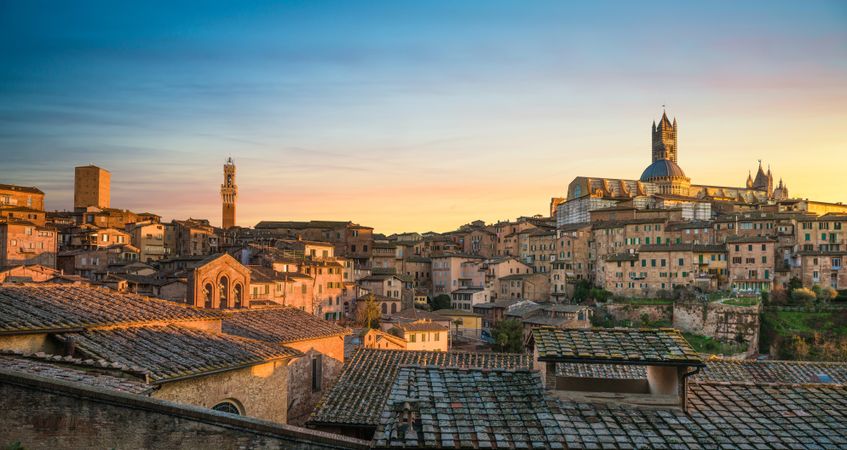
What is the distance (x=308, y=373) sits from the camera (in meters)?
20.7

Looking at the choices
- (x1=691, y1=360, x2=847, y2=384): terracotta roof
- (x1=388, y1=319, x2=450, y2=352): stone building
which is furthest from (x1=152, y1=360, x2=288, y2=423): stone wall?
(x1=388, y1=319, x2=450, y2=352): stone building

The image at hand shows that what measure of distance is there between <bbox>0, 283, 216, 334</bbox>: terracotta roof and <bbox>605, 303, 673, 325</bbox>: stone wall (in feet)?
204

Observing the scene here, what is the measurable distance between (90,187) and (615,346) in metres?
111

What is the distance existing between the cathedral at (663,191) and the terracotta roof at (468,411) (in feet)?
311

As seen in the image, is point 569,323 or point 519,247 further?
point 519,247

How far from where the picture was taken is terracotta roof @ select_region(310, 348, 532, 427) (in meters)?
16.9

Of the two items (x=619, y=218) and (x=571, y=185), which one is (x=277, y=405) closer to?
(x=619, y=218)

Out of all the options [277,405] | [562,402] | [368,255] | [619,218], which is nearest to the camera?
[562,402]

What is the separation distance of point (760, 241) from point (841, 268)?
881 cm

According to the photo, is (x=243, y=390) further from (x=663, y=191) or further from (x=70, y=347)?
(x=663, y=191)

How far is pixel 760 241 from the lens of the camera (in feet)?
238

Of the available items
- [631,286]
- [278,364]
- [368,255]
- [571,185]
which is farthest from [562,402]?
[571,185]

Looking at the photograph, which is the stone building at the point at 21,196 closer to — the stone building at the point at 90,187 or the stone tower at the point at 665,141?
the stone building at the point at 90,187

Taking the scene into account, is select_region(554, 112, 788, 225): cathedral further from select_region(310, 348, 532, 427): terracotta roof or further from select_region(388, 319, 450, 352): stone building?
select_region(310, 348, 532, 427): terracotta roof
